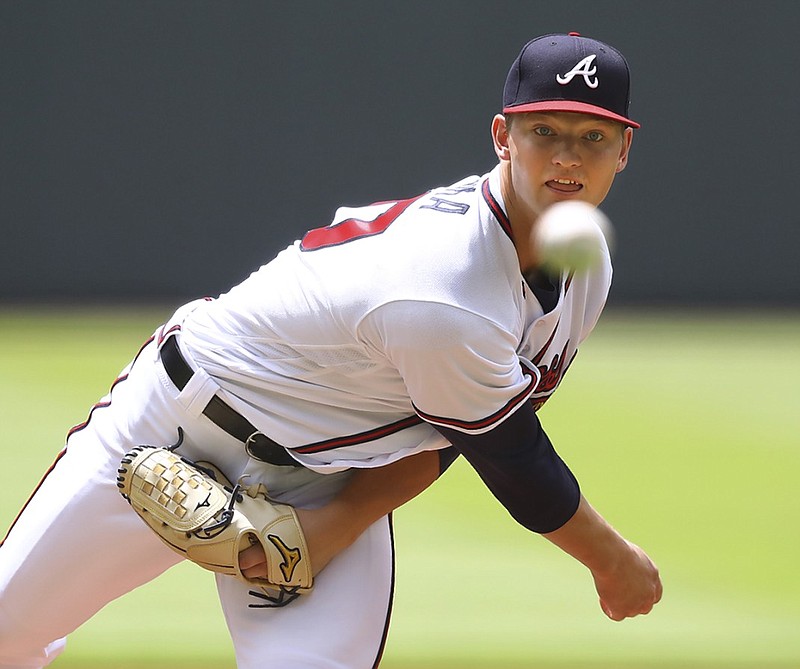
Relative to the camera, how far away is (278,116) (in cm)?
1051

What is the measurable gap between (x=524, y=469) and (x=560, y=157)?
1.93 feet

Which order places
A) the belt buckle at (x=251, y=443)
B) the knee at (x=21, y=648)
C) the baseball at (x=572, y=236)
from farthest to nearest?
1. the knee at (x=21, y=648)
2. the belt buckle at (x=251, y=443)
3. the baseball at (x=572, y=236)

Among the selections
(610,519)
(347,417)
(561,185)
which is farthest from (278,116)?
(561,185)

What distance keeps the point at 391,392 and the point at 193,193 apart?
8340 millimetres

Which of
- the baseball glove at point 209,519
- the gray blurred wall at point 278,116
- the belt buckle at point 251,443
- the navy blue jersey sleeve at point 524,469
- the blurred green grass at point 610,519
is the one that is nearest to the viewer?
the navy blue jersey sleeve at point 524,469

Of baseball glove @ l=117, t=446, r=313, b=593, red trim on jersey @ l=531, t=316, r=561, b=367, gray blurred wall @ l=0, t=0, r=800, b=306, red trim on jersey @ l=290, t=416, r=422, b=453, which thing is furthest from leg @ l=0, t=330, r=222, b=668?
gray blurred wall @ l=0, t=0, r=800, b=306

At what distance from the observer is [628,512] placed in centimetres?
527

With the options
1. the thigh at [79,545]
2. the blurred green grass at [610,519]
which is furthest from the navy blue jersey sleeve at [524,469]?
the blurred green grass at [610,519]

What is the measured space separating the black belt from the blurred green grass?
119cm

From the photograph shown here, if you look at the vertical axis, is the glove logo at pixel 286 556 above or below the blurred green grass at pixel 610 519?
above

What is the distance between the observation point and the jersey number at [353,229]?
2.45 m

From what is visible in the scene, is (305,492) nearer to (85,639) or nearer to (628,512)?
(85,639)

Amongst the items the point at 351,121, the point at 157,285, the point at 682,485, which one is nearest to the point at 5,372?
the point at 157,285

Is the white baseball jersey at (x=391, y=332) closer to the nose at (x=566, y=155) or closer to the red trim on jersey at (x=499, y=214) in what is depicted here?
the red trim on jersey at (x=499, y=214)
